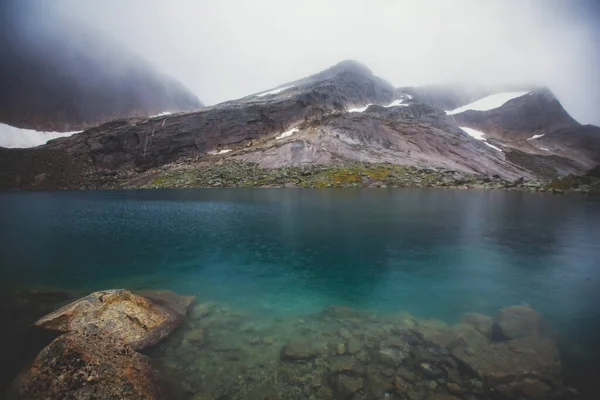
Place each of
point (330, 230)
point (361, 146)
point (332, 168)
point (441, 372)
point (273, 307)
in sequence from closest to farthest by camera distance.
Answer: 1. point (441, 372)
2. point (273, 307)
3. point (330, 230)
4. point (332, 168)
5. point (361, 146)

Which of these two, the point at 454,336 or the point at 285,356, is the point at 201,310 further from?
the point at 454,336

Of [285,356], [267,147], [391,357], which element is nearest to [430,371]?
[391,357]

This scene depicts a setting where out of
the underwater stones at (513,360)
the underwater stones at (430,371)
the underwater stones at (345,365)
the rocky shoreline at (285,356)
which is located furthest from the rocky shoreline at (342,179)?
the underwater stones at (430,371)

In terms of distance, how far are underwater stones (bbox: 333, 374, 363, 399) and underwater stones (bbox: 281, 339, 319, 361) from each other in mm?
1623

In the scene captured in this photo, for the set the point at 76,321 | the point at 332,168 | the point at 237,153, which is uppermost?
the point at 237,153

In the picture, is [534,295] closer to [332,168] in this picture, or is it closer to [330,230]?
[330,230]

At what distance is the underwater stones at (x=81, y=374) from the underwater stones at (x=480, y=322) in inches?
521

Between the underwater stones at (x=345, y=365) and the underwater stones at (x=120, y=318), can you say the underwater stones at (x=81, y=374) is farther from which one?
the underwater stones at (x=345, y=365)

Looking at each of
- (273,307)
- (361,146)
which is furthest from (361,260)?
(361,146)

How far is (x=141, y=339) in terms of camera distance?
12055 millimetres

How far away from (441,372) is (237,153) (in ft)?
458

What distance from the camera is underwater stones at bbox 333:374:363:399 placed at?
9688 mm

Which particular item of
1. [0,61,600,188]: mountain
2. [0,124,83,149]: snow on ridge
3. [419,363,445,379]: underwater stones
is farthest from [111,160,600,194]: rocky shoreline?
[0,124,83,149]: snow on ridge

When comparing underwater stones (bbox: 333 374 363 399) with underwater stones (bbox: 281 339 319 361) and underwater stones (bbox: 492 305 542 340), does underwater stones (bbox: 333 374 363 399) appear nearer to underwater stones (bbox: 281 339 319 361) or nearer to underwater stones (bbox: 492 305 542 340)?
underwater stones (bbox: 281 339 319 361)
